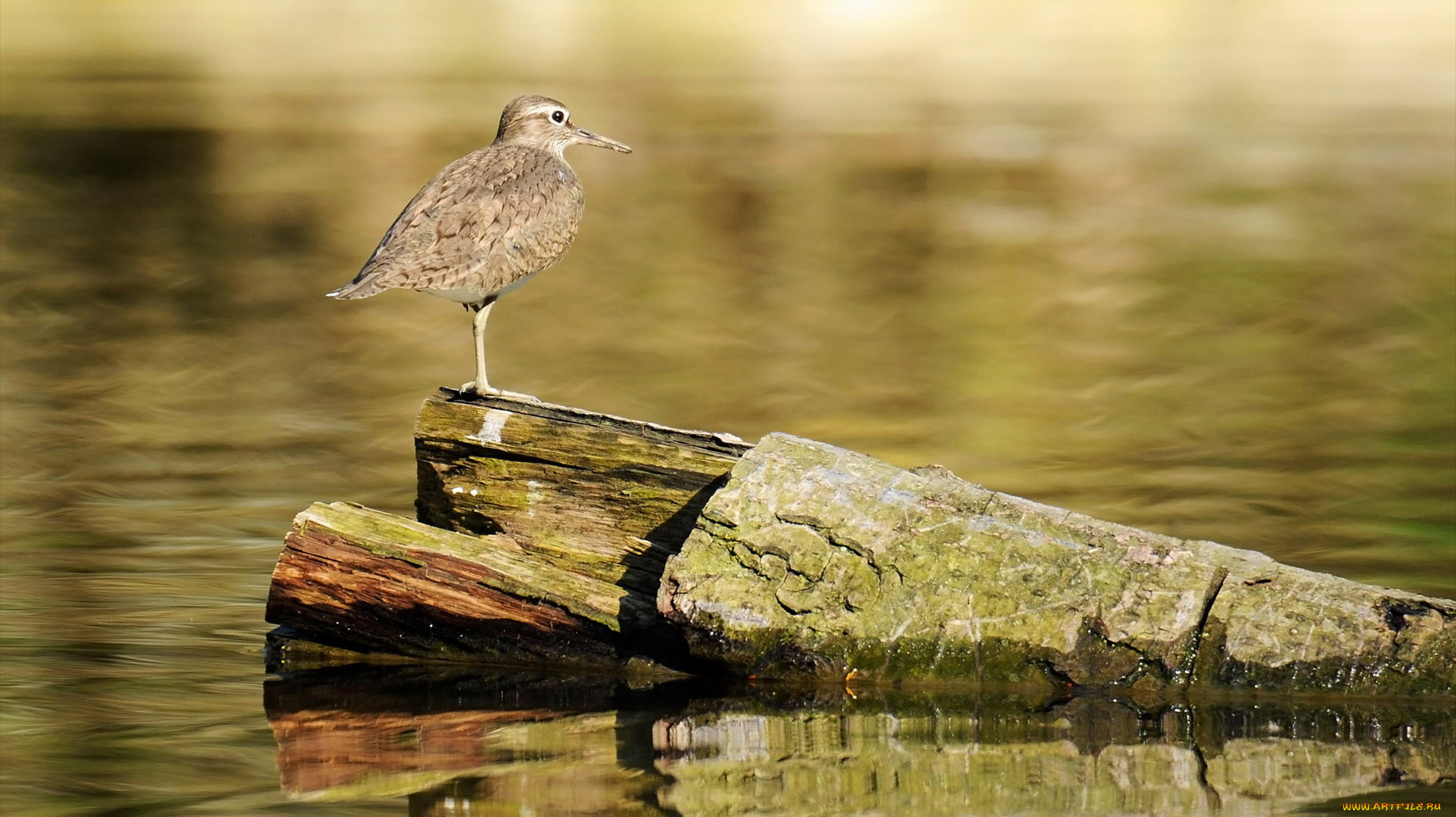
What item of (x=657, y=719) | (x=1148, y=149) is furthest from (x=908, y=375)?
(x=1148, y=149)

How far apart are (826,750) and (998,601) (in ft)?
3.12

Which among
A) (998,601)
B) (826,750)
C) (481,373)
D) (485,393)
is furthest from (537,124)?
(826,750)

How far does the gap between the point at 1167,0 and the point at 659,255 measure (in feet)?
99.0

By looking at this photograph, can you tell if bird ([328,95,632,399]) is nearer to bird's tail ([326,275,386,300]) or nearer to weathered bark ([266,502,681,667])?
bird's tail ([326,275,386,300])

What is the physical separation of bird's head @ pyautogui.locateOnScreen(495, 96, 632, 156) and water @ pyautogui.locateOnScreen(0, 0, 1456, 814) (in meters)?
2.37


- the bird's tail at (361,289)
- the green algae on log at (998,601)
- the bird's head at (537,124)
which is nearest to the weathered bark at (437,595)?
the green algae on log at (998,601)

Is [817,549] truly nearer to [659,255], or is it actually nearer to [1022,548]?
[1022,548]

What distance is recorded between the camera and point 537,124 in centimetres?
968

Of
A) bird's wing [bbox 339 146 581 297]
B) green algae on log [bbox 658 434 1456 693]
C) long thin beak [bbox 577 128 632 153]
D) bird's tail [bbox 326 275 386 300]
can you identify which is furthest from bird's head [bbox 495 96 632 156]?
green algae on log [bbox 658 434 1456 693]

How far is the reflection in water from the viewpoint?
561cm

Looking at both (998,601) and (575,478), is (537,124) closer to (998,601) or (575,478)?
(575,478)

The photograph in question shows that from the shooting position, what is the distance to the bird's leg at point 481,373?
309 inches

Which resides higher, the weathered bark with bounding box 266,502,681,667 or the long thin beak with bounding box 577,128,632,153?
the long thin beak with bounding box 577,128,632,153

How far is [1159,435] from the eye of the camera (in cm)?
1245
